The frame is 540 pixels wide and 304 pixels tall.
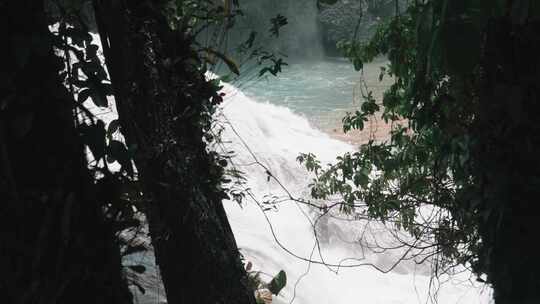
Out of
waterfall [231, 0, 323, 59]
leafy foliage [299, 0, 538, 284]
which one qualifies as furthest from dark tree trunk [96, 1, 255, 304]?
waterfall [231, 0, 323, 59]

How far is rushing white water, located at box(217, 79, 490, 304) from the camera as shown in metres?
5.63

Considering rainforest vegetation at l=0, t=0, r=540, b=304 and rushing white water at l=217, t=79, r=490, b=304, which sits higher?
rushing white water at l=217, t=79, r=490, b=304

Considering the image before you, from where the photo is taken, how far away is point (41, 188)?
4.05 feet

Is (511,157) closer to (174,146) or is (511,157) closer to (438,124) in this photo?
Answer: (438,124)

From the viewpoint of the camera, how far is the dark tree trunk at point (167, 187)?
2.20 m

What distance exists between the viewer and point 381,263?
713 centimetres

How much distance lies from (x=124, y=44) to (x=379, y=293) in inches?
183

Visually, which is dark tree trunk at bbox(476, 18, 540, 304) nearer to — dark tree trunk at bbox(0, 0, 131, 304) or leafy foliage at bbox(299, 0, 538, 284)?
leafy foliage at bbox(299, 0, 538, 284)

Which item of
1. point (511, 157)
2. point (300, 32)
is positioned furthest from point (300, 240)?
point (300, 32)

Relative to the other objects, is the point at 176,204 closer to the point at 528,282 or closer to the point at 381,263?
the point at 528,282

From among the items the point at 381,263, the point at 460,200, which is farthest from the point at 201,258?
the point at 381,263

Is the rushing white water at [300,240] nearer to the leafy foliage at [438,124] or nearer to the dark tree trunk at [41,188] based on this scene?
the leafy foliage at [438,124]

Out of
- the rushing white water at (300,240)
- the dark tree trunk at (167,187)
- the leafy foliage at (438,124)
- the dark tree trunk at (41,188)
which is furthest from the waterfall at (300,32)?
the dark tree trunk at (41,188)

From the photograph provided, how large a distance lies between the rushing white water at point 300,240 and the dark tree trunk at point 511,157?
1917mm
